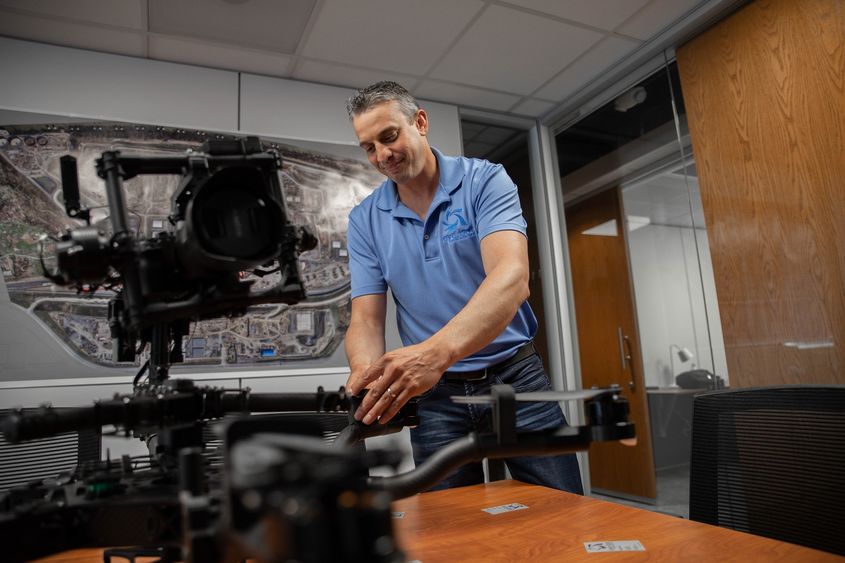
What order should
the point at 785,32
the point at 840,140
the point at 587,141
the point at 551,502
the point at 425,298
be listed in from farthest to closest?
1. the point at 587,141
2. the point at 785,32
3. the point at 840,140
4. the point at 425,298
5. the point at 551,502

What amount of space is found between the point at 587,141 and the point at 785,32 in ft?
5.12

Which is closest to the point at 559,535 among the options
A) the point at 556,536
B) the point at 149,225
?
the point at 556,536

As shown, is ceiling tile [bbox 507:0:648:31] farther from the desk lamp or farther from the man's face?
the desk lamp

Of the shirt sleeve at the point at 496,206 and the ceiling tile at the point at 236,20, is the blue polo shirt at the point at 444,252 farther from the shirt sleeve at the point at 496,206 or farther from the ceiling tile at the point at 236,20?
the ceiling tile at the point at 236,20

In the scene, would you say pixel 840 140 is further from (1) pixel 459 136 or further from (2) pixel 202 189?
(2) pixel 202 189

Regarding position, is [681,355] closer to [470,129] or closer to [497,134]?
[497,134]

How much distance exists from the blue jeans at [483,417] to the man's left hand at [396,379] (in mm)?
325

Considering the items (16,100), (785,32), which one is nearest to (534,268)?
(785,32)

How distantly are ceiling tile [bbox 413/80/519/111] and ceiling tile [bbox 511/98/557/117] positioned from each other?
0.30 feet

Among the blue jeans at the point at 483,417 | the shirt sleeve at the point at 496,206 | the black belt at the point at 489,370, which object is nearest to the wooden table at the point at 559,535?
the blue jeans at the point at 483,417

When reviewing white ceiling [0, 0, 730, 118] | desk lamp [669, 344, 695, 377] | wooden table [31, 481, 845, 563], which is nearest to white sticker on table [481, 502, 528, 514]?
wooden table [31, 481, 845, 563]

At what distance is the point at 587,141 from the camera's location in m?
3.99

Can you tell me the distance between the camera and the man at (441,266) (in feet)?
4.52

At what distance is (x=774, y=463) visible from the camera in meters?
1.12
